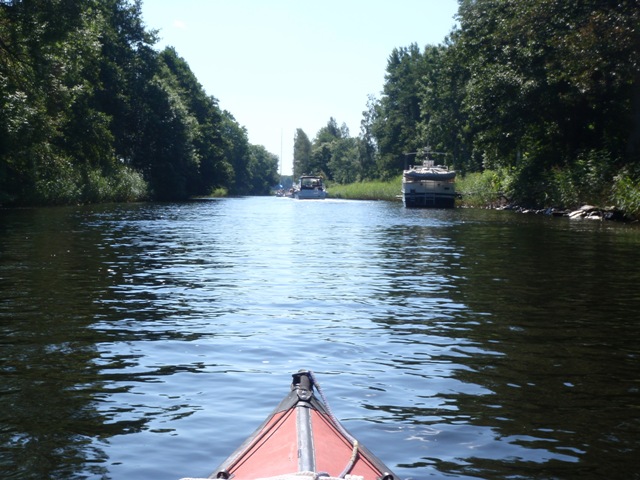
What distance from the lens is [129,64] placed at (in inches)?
2653

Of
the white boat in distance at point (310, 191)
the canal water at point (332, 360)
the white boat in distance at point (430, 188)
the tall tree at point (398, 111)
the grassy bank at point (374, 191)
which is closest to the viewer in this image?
the canal water at point (332, 360)

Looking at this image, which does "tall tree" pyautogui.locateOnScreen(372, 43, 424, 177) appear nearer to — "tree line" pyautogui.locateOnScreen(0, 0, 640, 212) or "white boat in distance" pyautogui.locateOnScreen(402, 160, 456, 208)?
"tree line" pyautogui.locateOnScreen(0, 0, 640, 212)

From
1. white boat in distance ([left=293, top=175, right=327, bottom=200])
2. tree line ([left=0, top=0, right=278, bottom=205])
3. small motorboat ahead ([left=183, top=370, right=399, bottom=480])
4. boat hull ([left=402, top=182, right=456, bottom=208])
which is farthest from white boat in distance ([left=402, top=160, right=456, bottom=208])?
small motorboat ahead ([left=183, top=370, right=399, bottom=480])

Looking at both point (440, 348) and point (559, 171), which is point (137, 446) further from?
point (559, 171)

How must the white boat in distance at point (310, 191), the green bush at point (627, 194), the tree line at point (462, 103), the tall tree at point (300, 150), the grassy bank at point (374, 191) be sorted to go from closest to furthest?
the green bush at point (627, 194)
the tree line at point (462, 103)
the grassy bank at point (374, 191)
the white boat in distance at point (310, 191)
the tall tree at point (300, 150)

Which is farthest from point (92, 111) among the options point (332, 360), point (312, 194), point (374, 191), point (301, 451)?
point (312, 194)

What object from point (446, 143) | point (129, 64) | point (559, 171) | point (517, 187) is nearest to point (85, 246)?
point (559, 171)

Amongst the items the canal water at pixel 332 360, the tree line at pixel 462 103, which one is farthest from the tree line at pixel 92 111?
the canal water at pixel 332 360

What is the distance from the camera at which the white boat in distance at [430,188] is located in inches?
2120

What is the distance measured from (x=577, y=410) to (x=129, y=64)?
65.7 meters

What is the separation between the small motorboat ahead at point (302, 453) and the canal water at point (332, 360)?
835mm

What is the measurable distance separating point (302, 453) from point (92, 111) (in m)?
45.0

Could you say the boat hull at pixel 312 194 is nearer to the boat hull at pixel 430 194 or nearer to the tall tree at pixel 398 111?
the tall tree at pixel 398 111

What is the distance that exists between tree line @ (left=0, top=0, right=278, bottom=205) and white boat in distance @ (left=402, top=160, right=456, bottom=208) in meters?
20.5
